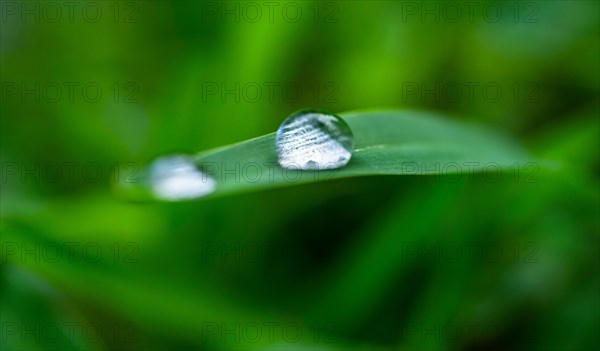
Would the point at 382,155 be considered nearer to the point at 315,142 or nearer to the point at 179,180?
the point at 315,142

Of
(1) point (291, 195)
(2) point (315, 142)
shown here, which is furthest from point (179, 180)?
(1) point (291, 195)

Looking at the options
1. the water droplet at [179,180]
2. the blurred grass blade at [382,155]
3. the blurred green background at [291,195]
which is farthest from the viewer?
the blurred green background at [291,195]

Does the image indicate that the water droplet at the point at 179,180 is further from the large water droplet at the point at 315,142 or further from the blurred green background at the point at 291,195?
the blurred green background at the point at 291,195

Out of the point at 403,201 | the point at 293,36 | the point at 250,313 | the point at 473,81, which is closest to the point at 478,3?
the point at 473,81

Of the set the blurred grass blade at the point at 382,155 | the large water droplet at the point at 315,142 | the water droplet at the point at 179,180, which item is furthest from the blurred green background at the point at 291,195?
the large water droplet at the point at 315,142

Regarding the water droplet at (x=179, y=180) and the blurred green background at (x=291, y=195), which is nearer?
the water droplet at (x=179, y=180)

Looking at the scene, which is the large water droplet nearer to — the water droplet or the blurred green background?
the water droplet

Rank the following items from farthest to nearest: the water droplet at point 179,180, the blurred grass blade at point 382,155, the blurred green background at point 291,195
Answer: the blurred green background at point 291,195
the water droplet at point 179,180
the blurred grass blade at point 382,155
